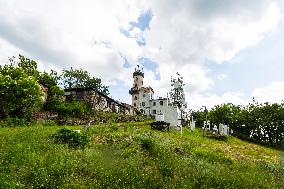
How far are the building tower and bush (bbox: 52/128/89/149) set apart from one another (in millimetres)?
78779

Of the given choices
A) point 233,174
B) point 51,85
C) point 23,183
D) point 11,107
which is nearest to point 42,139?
point 23,183

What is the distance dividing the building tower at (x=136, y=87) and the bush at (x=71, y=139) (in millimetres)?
78779

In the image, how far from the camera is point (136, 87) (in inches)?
4035

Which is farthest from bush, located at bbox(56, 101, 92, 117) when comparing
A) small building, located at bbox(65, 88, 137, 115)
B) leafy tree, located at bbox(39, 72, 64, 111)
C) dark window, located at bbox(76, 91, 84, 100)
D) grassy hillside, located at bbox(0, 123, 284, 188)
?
grassy hillside, located at bbox(0, 123, 284, 188)

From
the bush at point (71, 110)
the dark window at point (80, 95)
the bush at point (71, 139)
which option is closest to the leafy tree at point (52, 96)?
the bush at point (71, 110)

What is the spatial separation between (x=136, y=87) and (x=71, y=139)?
80.6 meters

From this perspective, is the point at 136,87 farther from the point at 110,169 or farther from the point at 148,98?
the point at 110,169

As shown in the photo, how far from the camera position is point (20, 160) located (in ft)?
52.0

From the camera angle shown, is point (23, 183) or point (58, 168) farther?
point (58, 168)

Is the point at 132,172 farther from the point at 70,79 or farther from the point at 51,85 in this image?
the point at 70,79

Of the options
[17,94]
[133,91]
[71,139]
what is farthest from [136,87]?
[71,139]

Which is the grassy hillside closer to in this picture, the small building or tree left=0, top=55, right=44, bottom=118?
tree left=0, top=55, right=44, bottom=118

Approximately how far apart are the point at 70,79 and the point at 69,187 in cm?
7781

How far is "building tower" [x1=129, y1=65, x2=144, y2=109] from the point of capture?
10194cm
